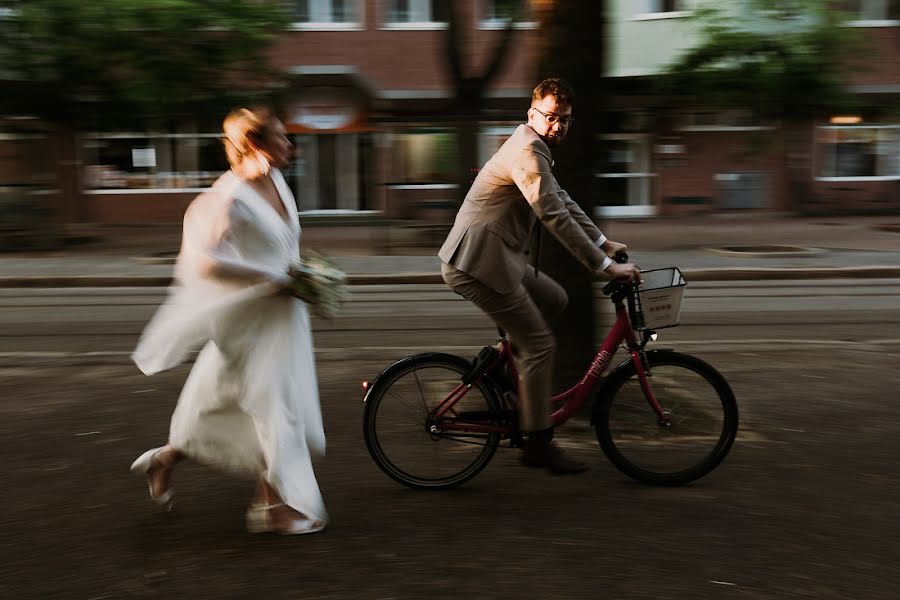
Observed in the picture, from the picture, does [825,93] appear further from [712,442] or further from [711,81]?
[712,442]

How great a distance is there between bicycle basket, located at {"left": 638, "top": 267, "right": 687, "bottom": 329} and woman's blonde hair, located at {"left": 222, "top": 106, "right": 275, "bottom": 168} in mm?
1829

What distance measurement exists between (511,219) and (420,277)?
10107 mm

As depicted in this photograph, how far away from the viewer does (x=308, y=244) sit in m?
20.5

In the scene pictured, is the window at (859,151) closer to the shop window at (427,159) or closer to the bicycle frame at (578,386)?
the shop window at (427,159)

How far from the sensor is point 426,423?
15.4 ft

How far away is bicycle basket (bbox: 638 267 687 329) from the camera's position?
4.54 meters

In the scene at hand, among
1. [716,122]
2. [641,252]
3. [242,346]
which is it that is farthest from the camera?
[716,122]

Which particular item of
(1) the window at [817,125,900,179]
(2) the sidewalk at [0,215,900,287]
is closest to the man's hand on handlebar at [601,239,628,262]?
(2) the sidewalk at [0,215,900,287]

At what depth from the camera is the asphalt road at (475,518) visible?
11.9 feet

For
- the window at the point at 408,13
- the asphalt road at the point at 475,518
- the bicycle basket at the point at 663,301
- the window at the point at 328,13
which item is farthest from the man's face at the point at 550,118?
the window at the point at 328,13

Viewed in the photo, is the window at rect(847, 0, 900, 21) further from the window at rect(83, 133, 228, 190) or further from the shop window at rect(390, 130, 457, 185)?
the window at rect(83, 133, 228, 190)

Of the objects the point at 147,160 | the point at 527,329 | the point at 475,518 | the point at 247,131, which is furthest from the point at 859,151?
the point at 247,131

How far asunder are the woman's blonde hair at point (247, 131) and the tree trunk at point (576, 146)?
6.93 feet

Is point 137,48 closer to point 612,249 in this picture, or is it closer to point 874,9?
point 612,249
